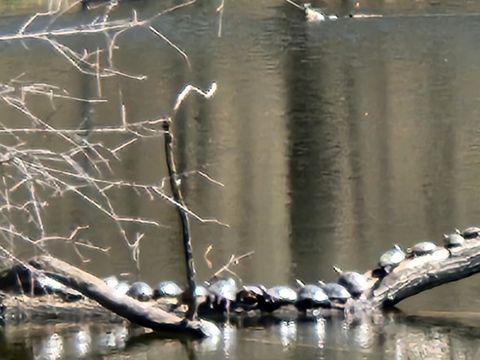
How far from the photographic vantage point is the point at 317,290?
1013 cm

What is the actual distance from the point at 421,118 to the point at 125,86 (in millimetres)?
8509

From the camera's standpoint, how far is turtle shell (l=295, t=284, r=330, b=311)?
10070mm

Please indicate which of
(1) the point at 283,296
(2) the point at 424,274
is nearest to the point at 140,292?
(1) the point at 283,296

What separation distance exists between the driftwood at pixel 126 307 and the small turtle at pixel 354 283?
4.27 ft

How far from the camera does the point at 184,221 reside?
8.99 m

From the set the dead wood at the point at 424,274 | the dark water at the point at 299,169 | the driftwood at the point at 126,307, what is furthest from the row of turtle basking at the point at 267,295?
the driftwood at the point at 126,307

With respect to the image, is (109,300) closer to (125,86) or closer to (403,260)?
(403,260)

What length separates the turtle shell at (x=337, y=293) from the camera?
33.1ft

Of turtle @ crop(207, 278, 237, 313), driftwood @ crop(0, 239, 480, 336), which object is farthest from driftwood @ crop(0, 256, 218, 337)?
turtle @ crop(207, 278, 237, 313)

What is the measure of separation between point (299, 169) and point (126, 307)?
8612 mm

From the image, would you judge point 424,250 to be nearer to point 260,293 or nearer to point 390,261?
point 390,261

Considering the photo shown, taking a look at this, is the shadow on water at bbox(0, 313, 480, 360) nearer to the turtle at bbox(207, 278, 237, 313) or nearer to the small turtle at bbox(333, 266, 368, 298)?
the turtle at bbox(207, 278, 237, 313)

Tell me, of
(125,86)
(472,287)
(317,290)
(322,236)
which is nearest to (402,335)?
(317,290)

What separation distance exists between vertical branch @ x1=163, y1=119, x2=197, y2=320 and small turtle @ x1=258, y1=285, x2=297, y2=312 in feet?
2.38
